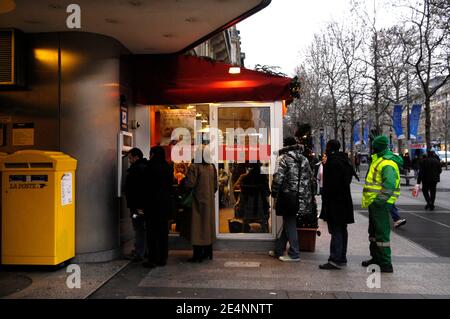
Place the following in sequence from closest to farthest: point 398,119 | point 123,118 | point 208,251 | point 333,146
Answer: point 333,146
point 208,251
point 123,118
point 398,119

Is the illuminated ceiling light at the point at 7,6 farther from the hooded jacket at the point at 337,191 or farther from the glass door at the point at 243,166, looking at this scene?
the hooded jacket at the point at 337,191

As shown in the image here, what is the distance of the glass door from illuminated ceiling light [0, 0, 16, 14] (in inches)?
137

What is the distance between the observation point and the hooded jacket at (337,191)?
250 inches

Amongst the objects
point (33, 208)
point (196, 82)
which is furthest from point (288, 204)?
point (33, 208)

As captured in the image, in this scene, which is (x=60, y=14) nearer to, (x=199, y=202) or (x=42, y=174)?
(x=42, y=174)

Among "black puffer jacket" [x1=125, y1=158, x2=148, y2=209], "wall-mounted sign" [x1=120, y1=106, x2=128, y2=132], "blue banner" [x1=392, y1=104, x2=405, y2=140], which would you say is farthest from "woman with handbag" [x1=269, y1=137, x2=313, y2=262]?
"blue banner" [x1=392, y1=104, x2=405, y2=140]

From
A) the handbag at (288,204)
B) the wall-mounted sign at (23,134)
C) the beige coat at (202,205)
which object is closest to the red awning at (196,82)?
the beige coat at (202,205)

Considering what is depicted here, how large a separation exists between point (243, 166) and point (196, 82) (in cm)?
172

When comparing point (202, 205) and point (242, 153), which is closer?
point (202, 205)

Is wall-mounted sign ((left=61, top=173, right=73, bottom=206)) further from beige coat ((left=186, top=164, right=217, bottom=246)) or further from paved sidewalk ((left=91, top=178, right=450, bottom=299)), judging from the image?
beige coat ((left=186, top=164, right=217, bottom=246))

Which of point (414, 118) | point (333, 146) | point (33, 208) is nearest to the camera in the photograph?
point (33, 208)

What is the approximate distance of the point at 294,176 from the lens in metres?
6.67

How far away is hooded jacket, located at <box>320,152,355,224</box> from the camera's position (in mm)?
6355

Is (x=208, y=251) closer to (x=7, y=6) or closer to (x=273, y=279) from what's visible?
(x=273, y=279)
